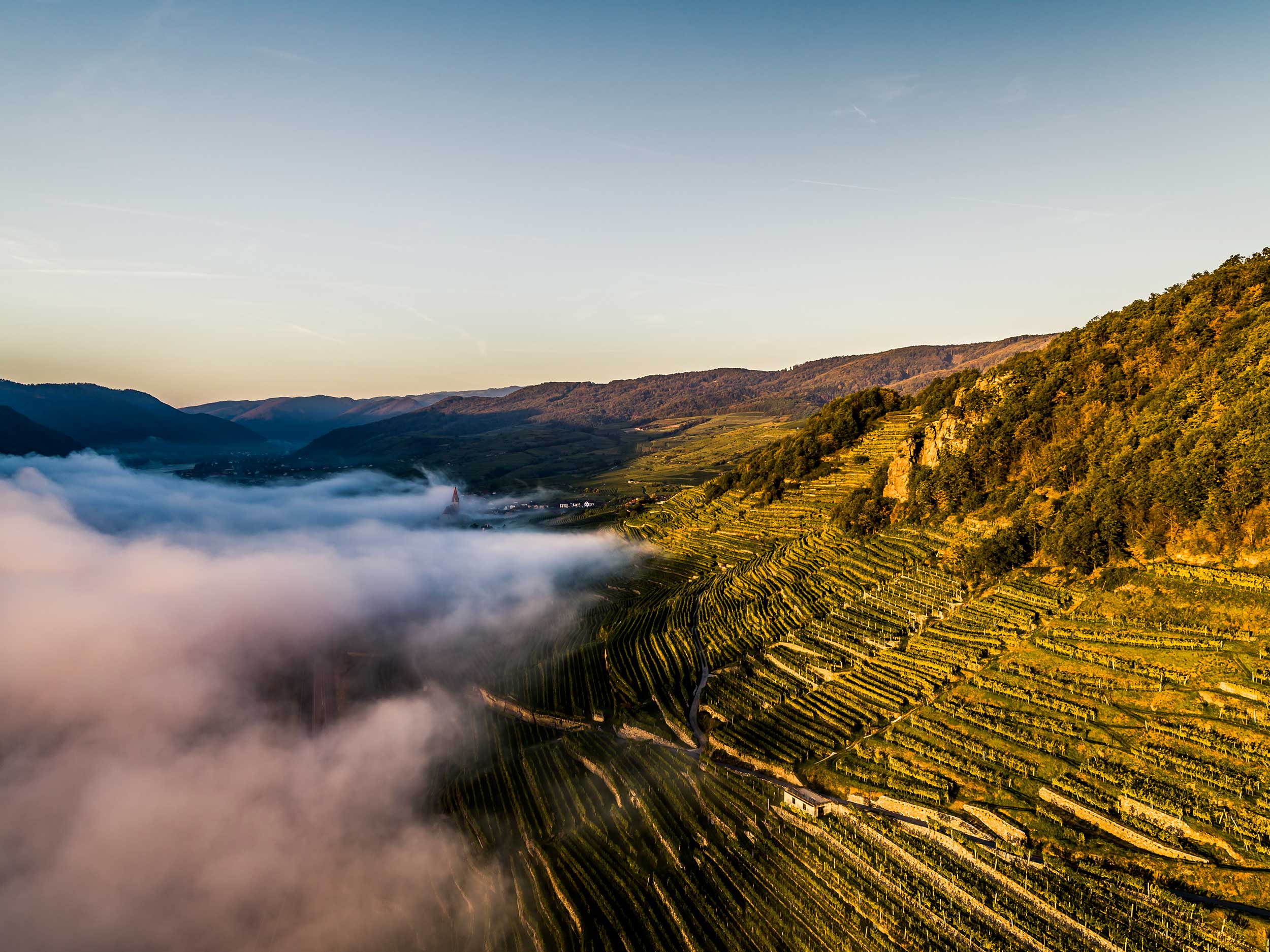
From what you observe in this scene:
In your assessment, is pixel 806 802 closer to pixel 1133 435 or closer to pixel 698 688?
pixel 698 688

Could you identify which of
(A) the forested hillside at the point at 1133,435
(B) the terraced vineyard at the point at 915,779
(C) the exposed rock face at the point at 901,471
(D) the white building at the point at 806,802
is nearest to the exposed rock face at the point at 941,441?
(A) the forested hillside at the point at 1133,435

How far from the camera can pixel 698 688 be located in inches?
2370

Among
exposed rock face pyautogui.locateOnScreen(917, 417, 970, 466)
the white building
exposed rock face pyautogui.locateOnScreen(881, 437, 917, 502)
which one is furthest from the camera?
exposed rock face pyautogui.locateOnScreen(881, 437, 917, 502)

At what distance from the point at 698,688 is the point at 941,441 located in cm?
5006

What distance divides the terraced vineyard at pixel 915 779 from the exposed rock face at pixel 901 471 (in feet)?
52.4

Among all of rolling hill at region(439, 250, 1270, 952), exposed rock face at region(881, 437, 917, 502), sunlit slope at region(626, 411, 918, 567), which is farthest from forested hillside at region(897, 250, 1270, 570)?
sunlit slope at region(626, 411, 918, 567)

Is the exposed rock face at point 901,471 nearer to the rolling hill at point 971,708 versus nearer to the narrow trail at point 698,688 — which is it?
the rolling hill at point 971,708

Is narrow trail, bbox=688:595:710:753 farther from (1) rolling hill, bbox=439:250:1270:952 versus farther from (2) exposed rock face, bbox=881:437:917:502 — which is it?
(2) exposed rock face, bbox=881:437:917:502

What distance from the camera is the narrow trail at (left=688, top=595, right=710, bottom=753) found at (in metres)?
52.2

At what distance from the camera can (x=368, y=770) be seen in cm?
6769

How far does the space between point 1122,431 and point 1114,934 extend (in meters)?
51.6

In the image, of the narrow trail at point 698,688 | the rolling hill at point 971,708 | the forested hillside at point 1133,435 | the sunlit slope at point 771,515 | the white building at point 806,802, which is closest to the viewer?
the rolling hill at point 971,708

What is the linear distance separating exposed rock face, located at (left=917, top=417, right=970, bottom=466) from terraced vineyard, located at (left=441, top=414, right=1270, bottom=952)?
19.4 metres

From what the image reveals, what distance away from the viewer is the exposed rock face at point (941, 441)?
7781 cm
